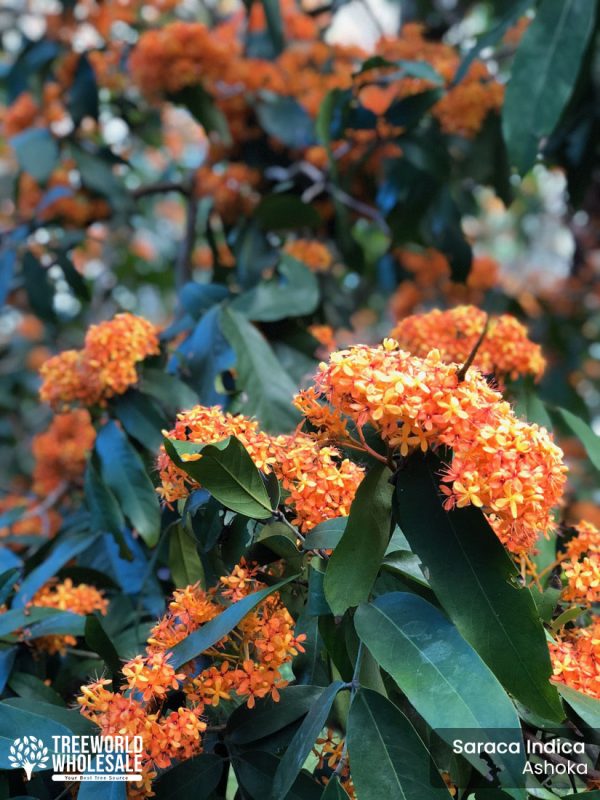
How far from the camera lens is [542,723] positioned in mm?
896

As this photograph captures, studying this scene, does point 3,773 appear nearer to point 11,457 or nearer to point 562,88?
point 562,88

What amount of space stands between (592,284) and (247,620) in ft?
8.48

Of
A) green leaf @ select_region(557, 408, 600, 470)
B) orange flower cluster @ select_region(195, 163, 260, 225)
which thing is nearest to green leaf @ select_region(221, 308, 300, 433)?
green leaf @ select_region(557, 408, 600, 470)

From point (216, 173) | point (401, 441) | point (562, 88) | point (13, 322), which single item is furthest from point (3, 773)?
point (13, 322)

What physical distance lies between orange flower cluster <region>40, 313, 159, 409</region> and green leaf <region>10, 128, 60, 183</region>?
97 cm

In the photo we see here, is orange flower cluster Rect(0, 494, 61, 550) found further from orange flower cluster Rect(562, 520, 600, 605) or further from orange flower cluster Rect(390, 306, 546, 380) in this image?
orange flower cluster Rect(562, 520, 600, 605)

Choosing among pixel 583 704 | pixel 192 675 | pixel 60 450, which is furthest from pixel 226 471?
pixel 60 450

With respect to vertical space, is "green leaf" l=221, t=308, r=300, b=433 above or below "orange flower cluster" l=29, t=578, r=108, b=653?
above

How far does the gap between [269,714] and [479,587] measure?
285 mm

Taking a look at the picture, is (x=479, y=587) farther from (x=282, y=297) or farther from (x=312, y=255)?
(x=312, y=255)

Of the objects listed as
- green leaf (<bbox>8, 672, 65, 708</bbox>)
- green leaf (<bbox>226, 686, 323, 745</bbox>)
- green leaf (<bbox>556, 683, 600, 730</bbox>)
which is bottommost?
green leaf (<bbox>8, 672, 65, 708</bbox>)

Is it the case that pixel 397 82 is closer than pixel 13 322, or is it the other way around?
pixel 397 82

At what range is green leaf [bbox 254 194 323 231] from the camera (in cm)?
208

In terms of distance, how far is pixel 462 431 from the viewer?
83 centimetres
